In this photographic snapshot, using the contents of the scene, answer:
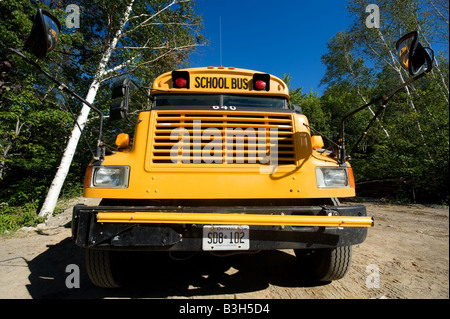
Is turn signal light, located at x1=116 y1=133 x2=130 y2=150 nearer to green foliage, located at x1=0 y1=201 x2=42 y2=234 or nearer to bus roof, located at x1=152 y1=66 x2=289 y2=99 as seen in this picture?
bus roof, located at x1=152 y1=66 x2=289 y2=99

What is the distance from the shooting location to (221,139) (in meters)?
2.32

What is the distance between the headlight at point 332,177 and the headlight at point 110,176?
1.80 m

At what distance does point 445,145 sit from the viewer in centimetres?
849

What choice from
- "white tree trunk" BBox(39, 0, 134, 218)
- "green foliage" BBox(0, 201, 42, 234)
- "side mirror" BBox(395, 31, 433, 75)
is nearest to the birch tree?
"white tree trunk" BBox(39, 0, 134, 218)

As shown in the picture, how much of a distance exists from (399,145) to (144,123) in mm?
11403

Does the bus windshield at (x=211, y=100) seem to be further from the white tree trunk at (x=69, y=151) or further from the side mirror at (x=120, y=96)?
the white tree trunk at (x=69, y=151)

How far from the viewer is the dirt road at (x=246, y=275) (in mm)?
2393

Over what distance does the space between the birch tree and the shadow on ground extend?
4.23 metres

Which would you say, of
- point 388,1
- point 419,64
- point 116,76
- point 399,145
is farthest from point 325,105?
point 419,64

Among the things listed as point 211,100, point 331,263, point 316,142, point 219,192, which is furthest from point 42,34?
point 331,263

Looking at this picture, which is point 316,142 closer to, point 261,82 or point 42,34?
point 261,82

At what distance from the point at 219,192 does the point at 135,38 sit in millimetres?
8940

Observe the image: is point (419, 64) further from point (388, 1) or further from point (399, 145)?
point (388, 1)
